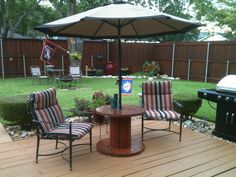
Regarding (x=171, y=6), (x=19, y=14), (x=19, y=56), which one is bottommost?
(x=19, y=56)

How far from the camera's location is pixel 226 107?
442 centimetres

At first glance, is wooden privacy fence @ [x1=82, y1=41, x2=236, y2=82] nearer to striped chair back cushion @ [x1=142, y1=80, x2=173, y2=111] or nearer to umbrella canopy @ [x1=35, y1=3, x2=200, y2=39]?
striped chair back cushion @ [x1=142, y1=80, x2=173, y2=111]

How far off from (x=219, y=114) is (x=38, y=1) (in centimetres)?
1908

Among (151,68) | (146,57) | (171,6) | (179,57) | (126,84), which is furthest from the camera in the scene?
(171,6)

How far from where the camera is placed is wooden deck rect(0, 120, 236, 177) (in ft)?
10.6

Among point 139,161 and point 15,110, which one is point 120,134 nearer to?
point 139,161

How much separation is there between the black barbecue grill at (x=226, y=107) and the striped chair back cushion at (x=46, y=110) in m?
2.63

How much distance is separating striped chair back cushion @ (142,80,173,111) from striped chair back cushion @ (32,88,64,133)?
1588 millimetres

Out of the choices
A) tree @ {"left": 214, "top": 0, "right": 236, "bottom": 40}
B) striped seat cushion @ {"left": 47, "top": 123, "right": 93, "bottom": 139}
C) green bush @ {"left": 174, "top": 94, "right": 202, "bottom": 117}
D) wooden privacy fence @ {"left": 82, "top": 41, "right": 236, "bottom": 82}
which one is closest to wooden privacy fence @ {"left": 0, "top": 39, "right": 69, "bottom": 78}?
wooden privacy fence @ {"left": 82, "top": 41, "right": 236, "bottom": 82}

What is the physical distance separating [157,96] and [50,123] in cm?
209

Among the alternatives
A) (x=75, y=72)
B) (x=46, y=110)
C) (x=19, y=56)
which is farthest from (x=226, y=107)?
(x=19, y=56)

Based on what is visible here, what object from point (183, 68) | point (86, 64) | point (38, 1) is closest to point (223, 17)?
point (183, 68)

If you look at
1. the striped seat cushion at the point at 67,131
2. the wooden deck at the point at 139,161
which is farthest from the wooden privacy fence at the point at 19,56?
the striped seat cushion at the point at 67,131

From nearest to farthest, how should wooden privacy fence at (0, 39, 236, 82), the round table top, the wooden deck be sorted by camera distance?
the wooden deck, the round table top, wooden privacy fence at (0, 39, 236, 82)
